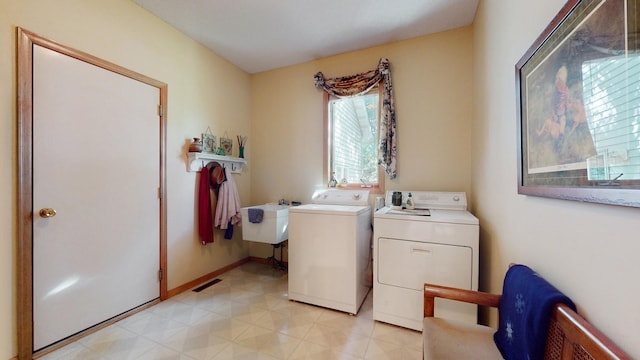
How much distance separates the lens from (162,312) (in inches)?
83.1

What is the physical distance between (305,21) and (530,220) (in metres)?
2.37

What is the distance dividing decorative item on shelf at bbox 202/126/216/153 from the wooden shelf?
0.30 feet

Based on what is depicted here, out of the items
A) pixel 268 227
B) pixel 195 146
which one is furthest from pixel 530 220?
pixel 195 146

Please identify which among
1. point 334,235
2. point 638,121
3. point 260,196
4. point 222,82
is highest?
point 222,82

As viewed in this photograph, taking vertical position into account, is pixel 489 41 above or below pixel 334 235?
above

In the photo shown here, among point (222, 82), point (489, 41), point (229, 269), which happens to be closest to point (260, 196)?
point (229, 269)

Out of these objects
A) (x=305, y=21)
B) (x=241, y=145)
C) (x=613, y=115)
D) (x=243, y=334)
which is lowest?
(x=243, y=334)

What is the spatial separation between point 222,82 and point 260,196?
156cm

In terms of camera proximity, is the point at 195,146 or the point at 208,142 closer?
the point at 195,146

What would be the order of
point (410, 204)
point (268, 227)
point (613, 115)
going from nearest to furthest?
point (613, 115) → point (410, 204) → point (268, 227)

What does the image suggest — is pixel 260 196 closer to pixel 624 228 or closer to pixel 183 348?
pixel 183 348

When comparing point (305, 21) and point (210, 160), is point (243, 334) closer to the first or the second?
point (210, 160)

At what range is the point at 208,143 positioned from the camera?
9.01 ft

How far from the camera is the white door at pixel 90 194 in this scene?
5.22 ft
